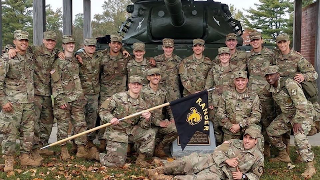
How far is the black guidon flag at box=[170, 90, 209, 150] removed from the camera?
6238 mm

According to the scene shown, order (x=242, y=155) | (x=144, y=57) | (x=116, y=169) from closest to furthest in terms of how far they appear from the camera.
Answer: (x=242, y=155) → (x=116, y=169) → (x=144, y=57)

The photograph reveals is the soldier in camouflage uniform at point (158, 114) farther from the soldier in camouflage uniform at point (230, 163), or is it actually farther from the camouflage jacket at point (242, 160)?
the camouflage jacket at point (242, 160)

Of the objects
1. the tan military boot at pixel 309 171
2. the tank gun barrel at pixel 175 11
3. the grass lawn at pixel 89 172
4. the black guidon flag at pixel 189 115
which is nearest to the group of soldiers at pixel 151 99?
the tan military boot at pixel 309 171

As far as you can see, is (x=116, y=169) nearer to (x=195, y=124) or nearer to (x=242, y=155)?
(x=195, y=124)

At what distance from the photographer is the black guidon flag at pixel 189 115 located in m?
6.24

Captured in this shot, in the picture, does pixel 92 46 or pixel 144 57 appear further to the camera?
pixel 144 57

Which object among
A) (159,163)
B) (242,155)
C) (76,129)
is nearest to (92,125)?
(76,129)

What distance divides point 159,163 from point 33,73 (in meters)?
2.42

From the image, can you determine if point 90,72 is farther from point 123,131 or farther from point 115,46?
point 123,131

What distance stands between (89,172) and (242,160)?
217 cm

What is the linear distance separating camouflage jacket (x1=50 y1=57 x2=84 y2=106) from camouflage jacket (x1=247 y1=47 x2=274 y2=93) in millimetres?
2886

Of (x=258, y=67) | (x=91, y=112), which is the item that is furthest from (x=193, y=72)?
(x=91, y=112)

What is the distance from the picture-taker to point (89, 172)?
6.12 metres

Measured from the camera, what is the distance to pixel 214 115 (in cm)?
723
